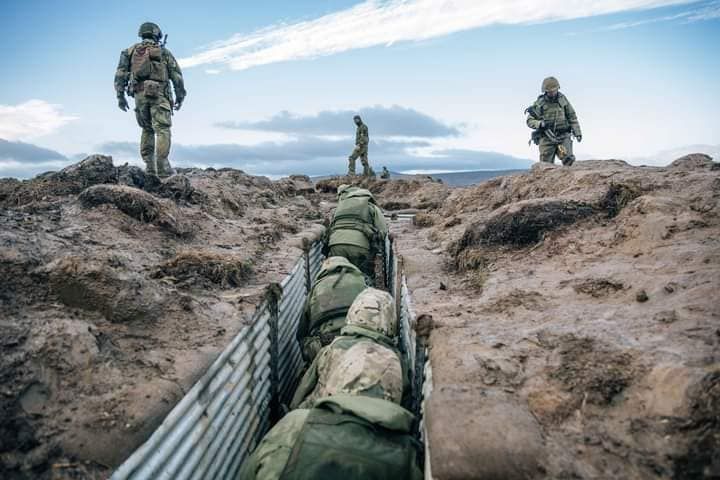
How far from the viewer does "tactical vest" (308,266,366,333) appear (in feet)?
12.0

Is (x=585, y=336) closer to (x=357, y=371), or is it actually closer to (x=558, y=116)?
(x=357, y=371)

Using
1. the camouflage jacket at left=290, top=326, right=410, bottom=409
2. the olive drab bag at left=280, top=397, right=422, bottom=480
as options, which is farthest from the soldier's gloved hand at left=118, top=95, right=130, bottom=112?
the olive drab bag at left=280, top=397, right=422, bottom=480

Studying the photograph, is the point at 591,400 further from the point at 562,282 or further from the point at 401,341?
the point at 401,341

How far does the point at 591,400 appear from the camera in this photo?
1720 mm

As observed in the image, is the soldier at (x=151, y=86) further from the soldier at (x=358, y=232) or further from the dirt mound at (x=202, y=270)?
the dirt mound at (x=202, y=270)

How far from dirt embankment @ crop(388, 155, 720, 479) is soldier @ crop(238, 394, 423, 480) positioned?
231mm

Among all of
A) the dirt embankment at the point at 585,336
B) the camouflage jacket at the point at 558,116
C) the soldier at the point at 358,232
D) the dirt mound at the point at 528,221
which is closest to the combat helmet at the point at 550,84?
the camouflage jacket at the point at 558,116

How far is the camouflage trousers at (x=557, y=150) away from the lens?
7891 mm

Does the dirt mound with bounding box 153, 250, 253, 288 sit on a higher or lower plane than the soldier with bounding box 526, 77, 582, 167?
lower

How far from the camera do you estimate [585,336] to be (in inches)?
86.2

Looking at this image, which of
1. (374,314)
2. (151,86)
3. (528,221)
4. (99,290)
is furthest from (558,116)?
(99,290)

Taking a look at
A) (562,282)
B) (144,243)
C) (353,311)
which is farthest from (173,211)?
(562,282)

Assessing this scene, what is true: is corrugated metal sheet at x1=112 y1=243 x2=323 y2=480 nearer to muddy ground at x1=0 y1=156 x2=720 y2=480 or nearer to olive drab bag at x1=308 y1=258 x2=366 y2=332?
muddy ground at x1=0 y1=156 x2=720 y2=480

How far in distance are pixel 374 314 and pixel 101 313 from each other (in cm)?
171
